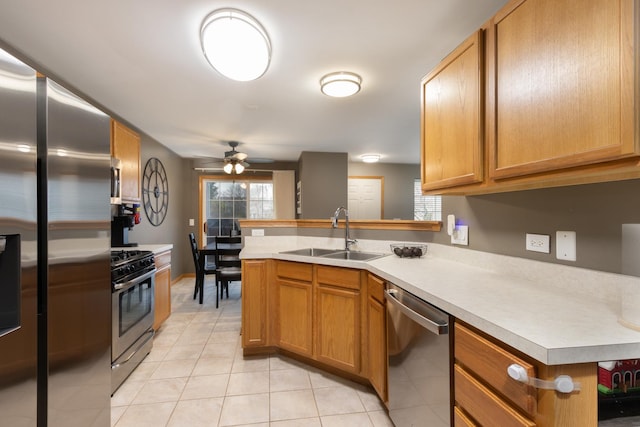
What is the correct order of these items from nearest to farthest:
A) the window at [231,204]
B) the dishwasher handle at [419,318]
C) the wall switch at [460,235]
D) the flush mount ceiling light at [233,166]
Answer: the dishwasher handle at [419,318] < the wall switch at [460,235] < the flush mount ceiling light at [233,166] < the window at [231,204]

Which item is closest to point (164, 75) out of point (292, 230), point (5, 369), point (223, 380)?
point (292, 230)

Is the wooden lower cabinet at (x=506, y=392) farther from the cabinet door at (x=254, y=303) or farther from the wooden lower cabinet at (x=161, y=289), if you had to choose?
the wooden lower cabinet at (x=161, y=289)

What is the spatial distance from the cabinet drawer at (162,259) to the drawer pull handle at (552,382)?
9.70ft

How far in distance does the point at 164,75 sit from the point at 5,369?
219cm

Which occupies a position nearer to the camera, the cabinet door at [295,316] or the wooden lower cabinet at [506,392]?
the wooden lower cabinet at [506,392]

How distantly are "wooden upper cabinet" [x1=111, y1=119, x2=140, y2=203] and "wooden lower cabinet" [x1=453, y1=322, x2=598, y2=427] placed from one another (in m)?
3.14

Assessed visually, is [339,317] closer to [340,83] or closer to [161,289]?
[340,83]

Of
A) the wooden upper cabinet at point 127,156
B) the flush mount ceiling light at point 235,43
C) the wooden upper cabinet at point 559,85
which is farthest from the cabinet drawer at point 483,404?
the wooden upper cabinet at point 127,156

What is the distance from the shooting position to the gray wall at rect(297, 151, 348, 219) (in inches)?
199

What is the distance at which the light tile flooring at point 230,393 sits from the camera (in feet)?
5.53

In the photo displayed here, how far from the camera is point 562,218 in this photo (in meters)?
1.24

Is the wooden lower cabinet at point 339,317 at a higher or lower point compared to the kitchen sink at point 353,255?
lower

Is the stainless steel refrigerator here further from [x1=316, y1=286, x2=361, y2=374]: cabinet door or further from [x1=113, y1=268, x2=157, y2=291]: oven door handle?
[x1=316, y1=286, x2=361, y2=374]: cabinet door

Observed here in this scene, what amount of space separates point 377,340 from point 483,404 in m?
0.89
